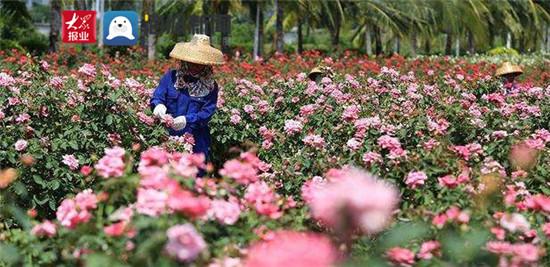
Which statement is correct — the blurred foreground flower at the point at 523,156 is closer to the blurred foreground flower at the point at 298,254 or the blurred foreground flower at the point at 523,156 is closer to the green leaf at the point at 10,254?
the green leaf at the point at 10,254

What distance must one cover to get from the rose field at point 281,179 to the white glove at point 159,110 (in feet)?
0.16

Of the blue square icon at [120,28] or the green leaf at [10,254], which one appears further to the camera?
the blue square icon at [120,28]

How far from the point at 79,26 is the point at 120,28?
0.84 m

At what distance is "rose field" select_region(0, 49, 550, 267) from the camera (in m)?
1.87

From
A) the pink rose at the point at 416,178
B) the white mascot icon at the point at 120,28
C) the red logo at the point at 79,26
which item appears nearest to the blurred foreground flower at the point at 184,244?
the pink rose at the point at 416,178

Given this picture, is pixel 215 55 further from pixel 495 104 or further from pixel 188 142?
pixel 495 104

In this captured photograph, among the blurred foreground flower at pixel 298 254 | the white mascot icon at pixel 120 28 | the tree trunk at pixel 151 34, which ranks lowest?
the tree trunk at pixel 151 34

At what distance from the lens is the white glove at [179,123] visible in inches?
195

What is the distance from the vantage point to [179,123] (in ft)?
16.3

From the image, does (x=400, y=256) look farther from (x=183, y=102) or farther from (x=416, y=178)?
Result: (x=183, y=102)

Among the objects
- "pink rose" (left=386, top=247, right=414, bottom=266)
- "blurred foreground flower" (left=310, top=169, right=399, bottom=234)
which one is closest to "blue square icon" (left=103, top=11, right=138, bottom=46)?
"pink rose" (left=386, top=247, right=414, bottom=266)

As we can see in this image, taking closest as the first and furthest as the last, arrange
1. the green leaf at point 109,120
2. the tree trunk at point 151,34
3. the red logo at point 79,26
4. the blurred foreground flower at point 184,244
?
the blurred foreground flower at point 184,244 → the green leaf at point 109,120 → the red logo at point 79,26 → the tree trunk at point 151,34

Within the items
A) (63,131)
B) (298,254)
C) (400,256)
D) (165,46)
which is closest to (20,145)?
(63,131)

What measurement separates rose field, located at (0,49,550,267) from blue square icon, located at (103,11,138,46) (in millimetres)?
5995
